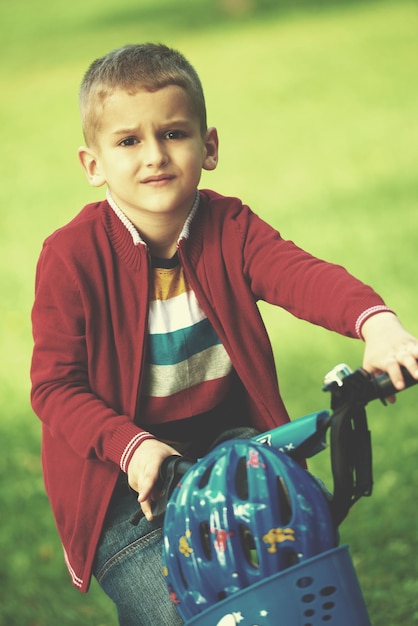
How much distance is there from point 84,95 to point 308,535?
4.18ft

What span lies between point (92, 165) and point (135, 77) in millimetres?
309

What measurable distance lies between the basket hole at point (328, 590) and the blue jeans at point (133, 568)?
59 centimetres

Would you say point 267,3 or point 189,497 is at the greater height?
point 267,3

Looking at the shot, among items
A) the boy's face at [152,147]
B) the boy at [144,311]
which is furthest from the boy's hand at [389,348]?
the boy's face at [152,147]

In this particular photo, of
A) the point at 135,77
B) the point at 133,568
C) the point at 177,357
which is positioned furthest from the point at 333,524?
the point at 135,77

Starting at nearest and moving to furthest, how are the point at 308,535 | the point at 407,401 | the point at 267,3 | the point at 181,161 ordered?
the point at 308,535 < the point at 181,161 < the point at 407,401 < the point at 267,3

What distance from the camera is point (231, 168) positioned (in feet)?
36.4

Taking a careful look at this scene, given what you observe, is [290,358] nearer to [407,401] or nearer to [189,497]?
[407,401]

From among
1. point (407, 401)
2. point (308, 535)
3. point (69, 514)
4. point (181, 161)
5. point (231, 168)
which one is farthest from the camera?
point (231, 168)

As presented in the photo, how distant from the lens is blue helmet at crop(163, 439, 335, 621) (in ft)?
5.81

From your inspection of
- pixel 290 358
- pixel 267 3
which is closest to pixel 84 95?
pixel 290 358

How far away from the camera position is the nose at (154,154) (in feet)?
7.45

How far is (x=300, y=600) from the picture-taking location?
173 centimetres

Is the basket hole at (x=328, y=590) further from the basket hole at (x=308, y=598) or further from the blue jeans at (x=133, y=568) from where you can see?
the blue jeans at (x=133, y=568)
